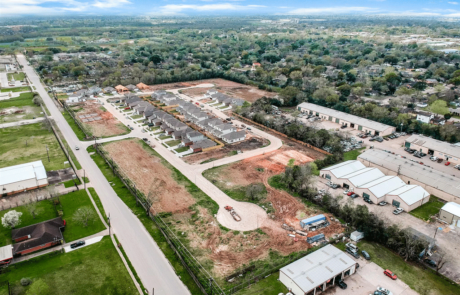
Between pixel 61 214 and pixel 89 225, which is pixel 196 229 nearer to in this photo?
pixel 89 225

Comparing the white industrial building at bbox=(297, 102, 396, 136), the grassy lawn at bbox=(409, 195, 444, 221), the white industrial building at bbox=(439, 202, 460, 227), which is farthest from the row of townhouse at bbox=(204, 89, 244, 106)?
the white industrial building at bbox=(439, 202, 460, 227)

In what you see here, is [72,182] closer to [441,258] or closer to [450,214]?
[441,258]

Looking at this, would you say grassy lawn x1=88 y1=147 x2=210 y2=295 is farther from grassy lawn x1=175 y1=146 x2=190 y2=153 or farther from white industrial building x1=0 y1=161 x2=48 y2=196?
grassy lawn x1=175 y1=146 x2=190 y2=153

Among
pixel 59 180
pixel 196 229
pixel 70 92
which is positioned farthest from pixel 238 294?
pixel 70 92

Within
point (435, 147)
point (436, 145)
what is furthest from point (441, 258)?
point (436, 145)

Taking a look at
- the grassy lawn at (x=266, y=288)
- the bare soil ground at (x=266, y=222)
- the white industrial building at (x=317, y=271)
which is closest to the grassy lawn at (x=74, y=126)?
A: the bare soil ground at (x=266, y=222)

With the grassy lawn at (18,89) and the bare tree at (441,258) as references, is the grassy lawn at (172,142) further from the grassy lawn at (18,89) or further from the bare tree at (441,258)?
the grassy lawn at (18,89)
